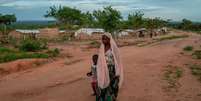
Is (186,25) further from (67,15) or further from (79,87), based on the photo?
(79,87)

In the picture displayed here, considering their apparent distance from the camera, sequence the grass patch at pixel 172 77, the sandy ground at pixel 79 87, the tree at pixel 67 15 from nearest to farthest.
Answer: the sandy ground at pixel 79 87, the grass patch at pixel 172 77, the tree at pixel 67 15

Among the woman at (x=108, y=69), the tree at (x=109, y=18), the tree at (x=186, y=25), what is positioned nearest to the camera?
the woman at (x=108, y=69)

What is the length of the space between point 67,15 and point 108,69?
82.0 metres

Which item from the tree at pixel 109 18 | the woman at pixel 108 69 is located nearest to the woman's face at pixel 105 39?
the woman at pixel 108 69

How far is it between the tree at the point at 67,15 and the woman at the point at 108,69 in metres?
79.2

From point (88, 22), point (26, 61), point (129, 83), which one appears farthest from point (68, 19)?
point (129, 83)

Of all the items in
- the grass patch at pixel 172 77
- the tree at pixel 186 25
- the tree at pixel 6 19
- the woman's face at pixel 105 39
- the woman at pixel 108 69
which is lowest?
the tree at pixel 186 25

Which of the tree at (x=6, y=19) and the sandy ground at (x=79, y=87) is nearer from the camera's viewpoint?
the sandy ground at (x=79, y=87)

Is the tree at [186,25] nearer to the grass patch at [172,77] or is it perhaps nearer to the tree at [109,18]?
the tree at [109,18]

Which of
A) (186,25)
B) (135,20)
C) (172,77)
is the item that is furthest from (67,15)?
(172,77)

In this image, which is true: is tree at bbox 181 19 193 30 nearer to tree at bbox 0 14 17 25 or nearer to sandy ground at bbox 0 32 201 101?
tree at bbox 0 14 17 25

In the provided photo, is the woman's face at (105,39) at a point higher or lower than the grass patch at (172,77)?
higher

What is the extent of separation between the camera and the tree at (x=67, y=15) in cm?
8894

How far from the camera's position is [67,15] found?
8925 centimetres
